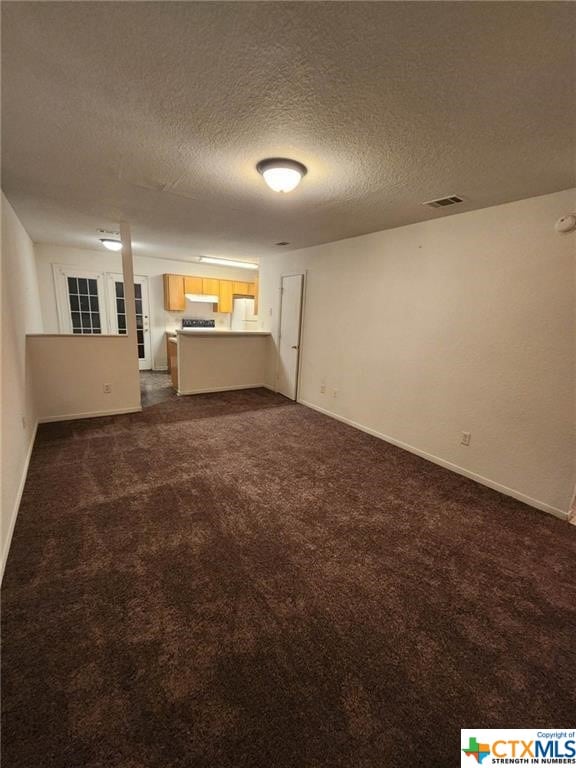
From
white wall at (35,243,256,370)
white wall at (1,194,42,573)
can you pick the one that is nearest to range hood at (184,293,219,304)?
white wall at (35,243,256,370)

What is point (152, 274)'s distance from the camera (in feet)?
22.2

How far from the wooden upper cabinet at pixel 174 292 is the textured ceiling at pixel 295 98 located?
395 centimetres

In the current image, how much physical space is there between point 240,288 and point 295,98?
21.3 feet

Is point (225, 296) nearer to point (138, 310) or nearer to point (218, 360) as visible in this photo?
point (138, 310)

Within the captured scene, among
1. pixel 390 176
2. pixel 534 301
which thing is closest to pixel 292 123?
pixel 390 176

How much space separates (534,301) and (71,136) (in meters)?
3.48

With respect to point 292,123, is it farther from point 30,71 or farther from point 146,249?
point 146,249

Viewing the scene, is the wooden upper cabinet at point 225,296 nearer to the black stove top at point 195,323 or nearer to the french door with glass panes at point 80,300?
the black stove top at point 195,323

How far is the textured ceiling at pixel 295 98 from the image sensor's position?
111 centimetres

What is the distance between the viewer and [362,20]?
42.9 inches

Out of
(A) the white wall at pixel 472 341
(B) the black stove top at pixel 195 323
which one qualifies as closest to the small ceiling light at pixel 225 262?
(B) the black stove top at pixel 195 323

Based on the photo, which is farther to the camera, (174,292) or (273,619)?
(174,292)

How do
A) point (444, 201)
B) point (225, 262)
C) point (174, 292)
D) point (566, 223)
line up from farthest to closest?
point (174, 292)
point (225, 262)
point (444, 201)
point (566, 223)

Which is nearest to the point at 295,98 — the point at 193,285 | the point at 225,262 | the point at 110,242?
the point at 110,242
